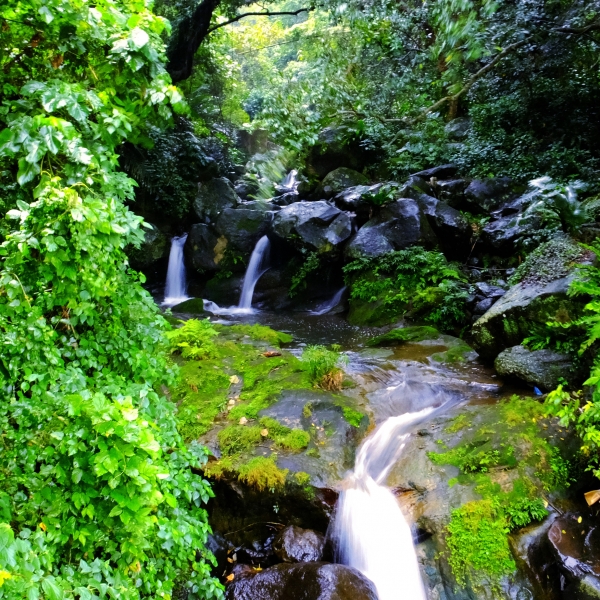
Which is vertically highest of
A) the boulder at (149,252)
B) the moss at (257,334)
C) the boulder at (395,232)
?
the boulder at (395,232)

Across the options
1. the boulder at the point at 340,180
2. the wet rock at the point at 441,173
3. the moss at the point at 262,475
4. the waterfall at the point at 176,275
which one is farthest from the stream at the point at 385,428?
the wet rock at the point at 441,173

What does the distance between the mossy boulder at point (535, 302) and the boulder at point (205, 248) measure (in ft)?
27.5

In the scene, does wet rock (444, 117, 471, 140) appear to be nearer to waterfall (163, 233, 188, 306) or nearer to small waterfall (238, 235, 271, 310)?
small waterfall (238, 235, 271, 310)

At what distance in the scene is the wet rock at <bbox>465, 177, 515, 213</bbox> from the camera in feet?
34.1

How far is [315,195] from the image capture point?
13.9m

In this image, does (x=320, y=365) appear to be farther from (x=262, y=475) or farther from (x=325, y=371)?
(x=262, y=475)

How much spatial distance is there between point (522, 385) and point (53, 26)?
19.2ft

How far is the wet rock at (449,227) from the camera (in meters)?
10.2

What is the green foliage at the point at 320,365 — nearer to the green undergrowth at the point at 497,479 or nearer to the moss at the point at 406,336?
the green undergrowth at the point at 497,479

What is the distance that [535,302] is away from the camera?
550 cm

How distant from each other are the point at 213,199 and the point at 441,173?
7066 millimetres

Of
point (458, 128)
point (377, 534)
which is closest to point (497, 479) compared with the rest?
point (377, 534)

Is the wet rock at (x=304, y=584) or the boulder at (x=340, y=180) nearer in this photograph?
the wet rock at (x=304, y=584)

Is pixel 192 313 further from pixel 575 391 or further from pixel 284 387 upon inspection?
pixel 575 391
